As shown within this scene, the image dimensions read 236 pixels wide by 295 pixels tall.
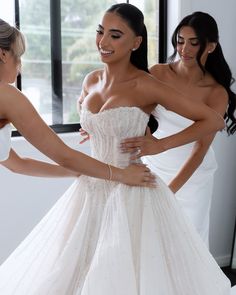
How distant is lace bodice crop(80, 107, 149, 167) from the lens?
158 cm

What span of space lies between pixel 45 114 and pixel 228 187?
1284 mm

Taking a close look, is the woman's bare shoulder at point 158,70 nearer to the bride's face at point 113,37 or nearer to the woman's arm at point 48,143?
the bride's face at point 113,37

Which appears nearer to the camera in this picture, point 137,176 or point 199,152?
point 137,176

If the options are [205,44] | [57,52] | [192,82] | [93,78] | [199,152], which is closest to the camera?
[93,78]

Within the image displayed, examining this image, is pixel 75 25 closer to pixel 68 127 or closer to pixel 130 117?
pixel 68 127

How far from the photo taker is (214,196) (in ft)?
10.6

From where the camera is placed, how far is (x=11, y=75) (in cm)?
150

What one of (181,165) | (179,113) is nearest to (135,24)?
(179,113)

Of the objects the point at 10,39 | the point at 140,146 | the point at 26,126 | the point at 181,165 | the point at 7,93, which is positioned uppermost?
the point at 10,39

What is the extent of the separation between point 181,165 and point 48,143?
105cm

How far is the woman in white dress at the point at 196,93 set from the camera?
7.13ft

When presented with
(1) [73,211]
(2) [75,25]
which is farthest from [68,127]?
(1) [73,211]

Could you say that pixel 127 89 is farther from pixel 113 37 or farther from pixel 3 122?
pixel 3 122

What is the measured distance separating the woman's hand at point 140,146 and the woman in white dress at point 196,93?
1.12 feet
